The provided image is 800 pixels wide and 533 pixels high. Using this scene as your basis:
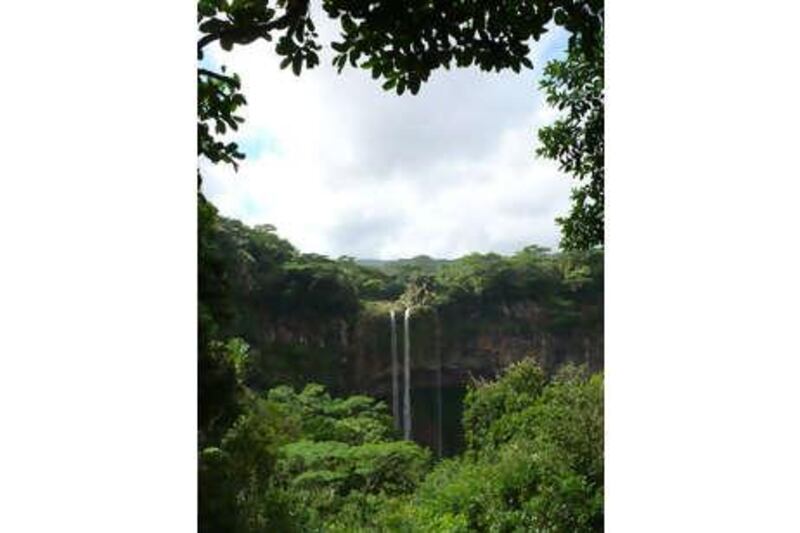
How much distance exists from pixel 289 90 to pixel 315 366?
89cm

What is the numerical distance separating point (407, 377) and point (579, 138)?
969mm

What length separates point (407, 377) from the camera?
295 centimetres

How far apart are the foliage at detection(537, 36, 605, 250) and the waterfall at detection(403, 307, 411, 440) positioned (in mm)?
579

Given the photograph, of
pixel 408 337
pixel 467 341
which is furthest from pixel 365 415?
pixel 467 341

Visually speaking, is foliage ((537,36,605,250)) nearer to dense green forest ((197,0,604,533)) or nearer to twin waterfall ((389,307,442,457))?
dense green forest ((197,0,604,533))

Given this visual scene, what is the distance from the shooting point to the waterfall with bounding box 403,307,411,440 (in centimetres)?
291

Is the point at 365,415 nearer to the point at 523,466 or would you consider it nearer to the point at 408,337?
the point at 408,337

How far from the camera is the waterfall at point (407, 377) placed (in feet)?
9.53

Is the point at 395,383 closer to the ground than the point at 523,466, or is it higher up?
higher up

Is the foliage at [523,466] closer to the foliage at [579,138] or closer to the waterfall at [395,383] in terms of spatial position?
the waterfall at [395,383]

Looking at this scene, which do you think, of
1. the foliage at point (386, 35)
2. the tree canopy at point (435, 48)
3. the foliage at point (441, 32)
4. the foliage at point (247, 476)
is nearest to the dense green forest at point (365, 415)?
the foliage at point (247, 476)

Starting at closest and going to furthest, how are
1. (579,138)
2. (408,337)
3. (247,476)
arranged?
(247,476) → (579,138) → (408,337)
